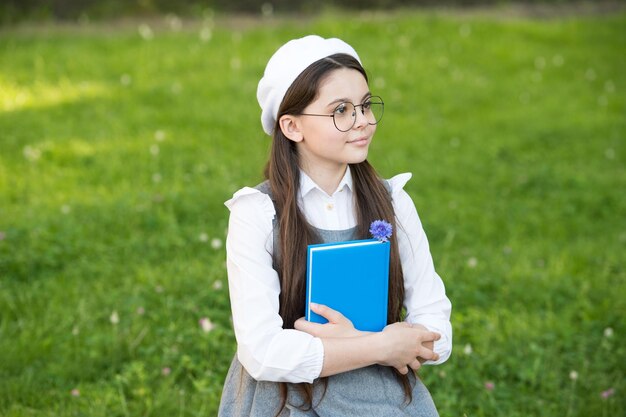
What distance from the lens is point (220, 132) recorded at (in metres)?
5.67

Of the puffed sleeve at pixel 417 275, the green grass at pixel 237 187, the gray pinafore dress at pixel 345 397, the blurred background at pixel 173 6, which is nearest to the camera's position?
the gray pinafore dress at pixel 345 397

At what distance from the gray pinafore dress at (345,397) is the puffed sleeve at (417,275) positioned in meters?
0.14

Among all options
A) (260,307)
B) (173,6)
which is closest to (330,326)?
(260,307)

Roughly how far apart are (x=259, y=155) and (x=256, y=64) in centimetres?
162

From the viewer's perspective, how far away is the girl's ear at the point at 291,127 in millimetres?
2197

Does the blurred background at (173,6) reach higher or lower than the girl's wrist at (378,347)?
higher

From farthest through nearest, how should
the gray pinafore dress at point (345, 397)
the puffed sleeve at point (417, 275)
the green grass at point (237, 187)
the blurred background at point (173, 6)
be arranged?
the blurred background at point (173, 6) → the green grass at point (237, 187) → the puffed sleeve at point (417, 275) → the gray pinafore dress at point (345, 397)

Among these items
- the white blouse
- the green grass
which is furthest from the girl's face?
the green grass

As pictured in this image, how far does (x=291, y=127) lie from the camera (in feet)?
7.27

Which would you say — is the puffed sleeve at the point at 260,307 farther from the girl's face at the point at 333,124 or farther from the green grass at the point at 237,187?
the green grass at the point at 237,187

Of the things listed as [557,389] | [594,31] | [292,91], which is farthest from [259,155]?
[594,31]

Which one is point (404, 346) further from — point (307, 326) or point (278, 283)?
point (278, 283)

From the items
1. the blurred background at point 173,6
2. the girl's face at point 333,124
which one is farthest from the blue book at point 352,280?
the blurred background at point 173,6

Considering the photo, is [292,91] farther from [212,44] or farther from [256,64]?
[212,44]
